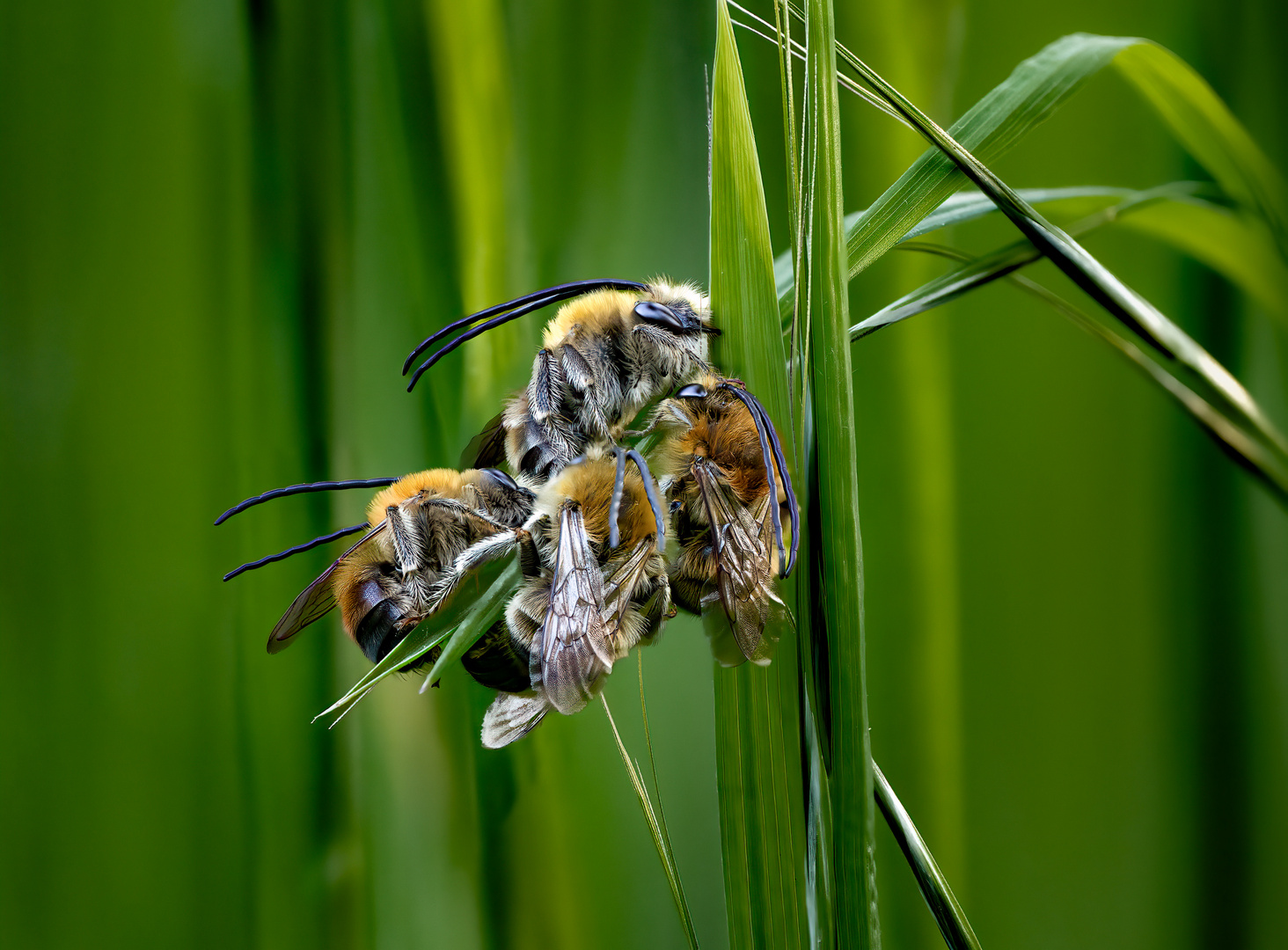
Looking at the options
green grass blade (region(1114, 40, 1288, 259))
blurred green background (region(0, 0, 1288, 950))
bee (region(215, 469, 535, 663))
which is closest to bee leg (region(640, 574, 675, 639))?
bee (region(215, 469, 535, 663))

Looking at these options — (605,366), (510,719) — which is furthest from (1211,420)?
(510,719)

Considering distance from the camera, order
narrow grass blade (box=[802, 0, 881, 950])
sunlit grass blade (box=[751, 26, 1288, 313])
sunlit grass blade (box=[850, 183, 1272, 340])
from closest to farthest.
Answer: narrow grass blade (box=[802, 0, 881, 950]) → sunlit grass blade (box=[751, 26, 1288, 313]) → sunlit grass blade (box=[850, 183, 1272, 340])

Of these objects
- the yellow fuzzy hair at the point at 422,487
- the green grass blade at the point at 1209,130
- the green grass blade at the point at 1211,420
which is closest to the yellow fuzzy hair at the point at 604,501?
the yellow fuzzy hair at the point at 422,487

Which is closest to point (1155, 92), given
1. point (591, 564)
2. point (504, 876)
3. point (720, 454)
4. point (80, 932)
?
point (720, 454)

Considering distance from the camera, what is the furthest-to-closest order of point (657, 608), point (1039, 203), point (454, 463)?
point (454, 463) → point (1039, 203) → point (657, 608)

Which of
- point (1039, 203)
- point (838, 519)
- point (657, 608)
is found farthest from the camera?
point (1039, 203)

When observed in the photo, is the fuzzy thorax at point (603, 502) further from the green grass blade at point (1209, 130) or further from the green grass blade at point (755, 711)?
the green grass blade at point (1209, 130)

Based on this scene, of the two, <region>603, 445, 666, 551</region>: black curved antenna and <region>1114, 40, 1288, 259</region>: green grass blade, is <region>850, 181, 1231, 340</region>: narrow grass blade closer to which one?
<region>1114, 40, 1288, 259</region>: green grass blade

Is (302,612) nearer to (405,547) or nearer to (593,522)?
(405,547)
